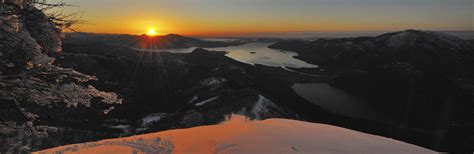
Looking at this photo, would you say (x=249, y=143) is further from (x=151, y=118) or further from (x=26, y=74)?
(x=151, y=118)

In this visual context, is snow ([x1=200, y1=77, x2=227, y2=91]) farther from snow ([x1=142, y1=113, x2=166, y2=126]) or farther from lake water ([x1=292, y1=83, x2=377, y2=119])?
lake water ([x1=292, y1=83, x2=377, y2=119])

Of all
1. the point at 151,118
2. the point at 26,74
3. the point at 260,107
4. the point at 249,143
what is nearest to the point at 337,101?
the point at 260,107

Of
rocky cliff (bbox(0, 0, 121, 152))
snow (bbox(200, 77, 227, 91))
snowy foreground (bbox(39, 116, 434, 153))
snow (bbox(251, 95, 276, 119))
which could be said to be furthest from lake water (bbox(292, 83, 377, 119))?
rocky cliff (bbox(0, 0, 121, 152))

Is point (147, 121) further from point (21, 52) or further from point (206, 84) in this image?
point (21, 52)

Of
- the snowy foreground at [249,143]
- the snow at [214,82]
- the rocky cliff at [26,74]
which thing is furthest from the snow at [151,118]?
the rocky cliff at [26,74]

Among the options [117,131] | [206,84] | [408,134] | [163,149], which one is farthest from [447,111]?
[163,149]

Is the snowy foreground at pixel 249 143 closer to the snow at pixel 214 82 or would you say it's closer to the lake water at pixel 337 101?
the lake water at pixel 337 101
